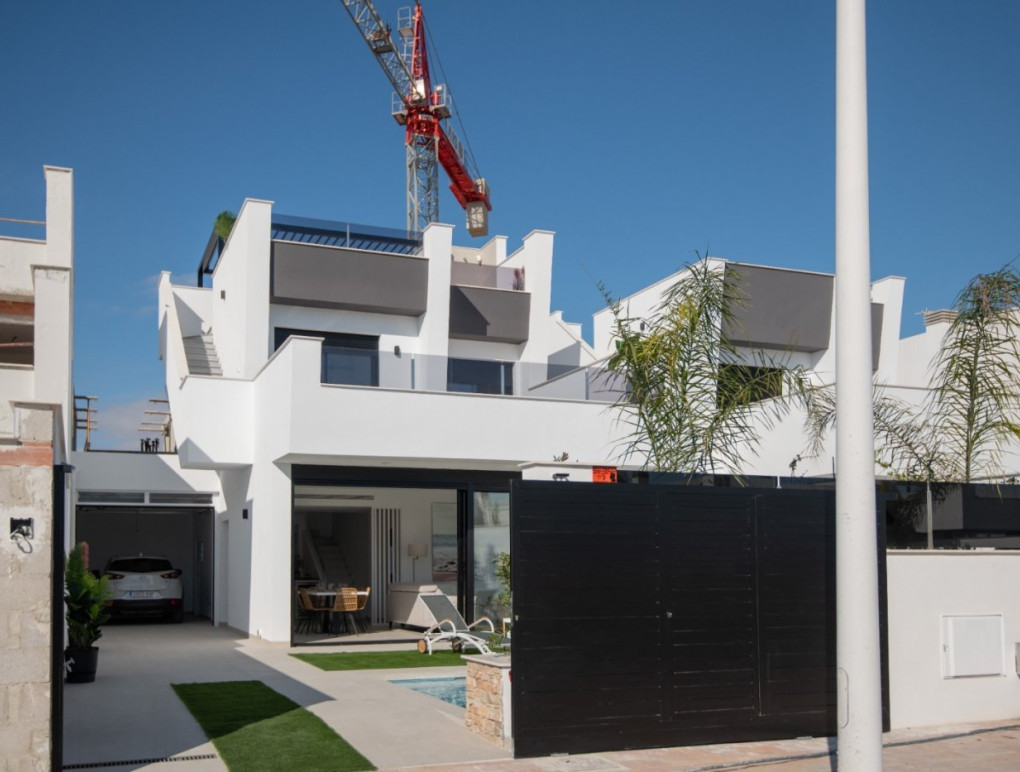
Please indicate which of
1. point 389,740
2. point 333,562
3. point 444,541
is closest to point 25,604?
point 389,740

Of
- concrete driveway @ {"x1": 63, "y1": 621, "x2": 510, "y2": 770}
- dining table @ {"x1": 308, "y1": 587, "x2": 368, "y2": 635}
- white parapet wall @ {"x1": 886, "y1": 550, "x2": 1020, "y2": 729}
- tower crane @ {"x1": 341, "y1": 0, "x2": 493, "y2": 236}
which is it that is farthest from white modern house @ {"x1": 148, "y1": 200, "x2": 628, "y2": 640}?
tower crane @ {"x1": 341, "y1": 0, "x2": 493, "y2": 236}

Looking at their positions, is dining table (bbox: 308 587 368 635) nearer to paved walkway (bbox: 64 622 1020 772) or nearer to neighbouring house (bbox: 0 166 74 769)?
paved walkway (bbox: 64 622 1020 772)

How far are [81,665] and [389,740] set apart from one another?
5227 mm

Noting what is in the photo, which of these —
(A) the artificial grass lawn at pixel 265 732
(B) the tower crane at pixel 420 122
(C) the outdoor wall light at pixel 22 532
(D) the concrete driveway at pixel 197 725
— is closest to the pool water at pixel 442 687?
(D) the concrete driveway at pixel 197 725

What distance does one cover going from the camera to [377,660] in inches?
587

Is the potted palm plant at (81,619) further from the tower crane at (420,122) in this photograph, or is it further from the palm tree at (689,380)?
the tower crane at (420,122)

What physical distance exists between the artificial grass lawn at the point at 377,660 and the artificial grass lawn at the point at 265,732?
107 inches

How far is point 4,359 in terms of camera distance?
78.9ft

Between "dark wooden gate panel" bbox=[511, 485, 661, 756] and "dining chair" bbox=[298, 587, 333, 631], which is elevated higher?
"dark wooden gate panel" bbox=[511, 485, 661, 756]

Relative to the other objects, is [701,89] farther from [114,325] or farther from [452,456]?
[114,325]

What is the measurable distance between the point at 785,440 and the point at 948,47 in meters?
10.3

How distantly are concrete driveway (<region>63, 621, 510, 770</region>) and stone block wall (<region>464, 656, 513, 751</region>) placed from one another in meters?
0.12

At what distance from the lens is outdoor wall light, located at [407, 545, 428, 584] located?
2220 cm

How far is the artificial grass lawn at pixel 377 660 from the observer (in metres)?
14.2
